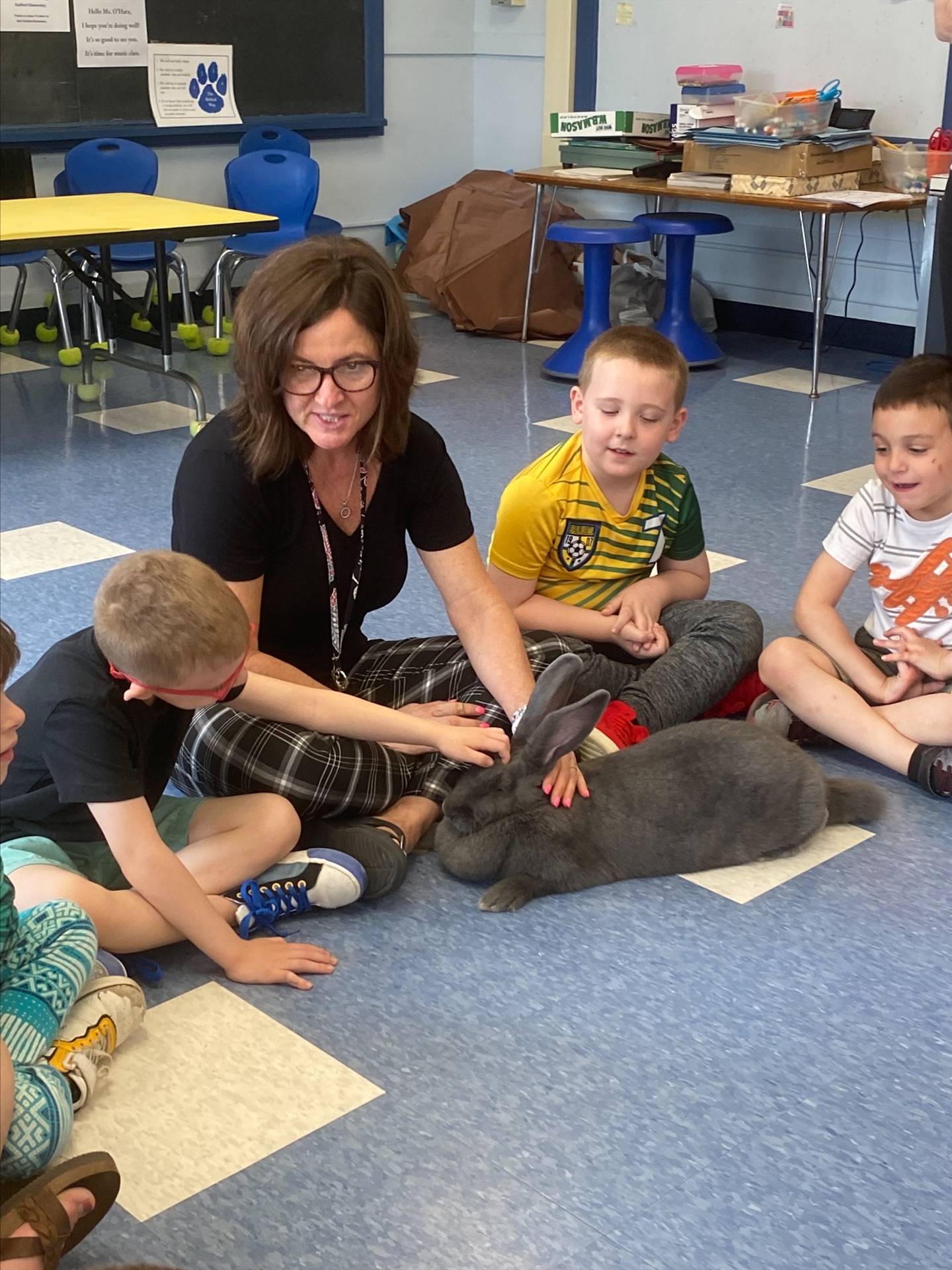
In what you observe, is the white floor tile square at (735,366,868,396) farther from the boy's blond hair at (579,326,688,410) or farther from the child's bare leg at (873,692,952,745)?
the child's bare leg at (873,692,952,745)

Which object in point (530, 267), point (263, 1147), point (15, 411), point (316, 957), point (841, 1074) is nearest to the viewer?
point (263, 1147)

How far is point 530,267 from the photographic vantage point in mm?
4707

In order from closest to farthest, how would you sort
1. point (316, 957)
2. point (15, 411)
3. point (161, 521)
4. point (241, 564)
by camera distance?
point (316, 957), point (241, 564), point (161, 521), point (15, 411)

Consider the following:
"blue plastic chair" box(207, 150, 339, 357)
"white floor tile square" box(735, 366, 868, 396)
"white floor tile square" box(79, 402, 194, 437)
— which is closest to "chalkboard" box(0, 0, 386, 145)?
"blue plastic chair" box(207, 150, 339, 357)

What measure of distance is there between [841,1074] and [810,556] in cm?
156

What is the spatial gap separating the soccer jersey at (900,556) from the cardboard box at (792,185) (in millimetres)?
2363

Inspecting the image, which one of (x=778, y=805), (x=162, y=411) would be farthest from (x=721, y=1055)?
(x=162, y=411)

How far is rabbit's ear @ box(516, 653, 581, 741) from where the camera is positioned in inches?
58.6

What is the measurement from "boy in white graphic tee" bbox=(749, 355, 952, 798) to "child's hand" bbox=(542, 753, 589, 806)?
1.60 ft

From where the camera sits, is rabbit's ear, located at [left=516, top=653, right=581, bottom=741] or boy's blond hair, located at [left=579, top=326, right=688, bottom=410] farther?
boy's blond hair, located at [left=579, top=326, right=688, bottom=410]

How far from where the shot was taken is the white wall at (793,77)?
14.6 ft

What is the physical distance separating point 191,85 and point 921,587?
397 centimetres

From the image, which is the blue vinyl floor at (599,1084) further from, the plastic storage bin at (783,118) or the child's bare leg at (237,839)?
the plastic storage bin at (783,118)

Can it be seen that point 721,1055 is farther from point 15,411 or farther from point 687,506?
point 15,411
